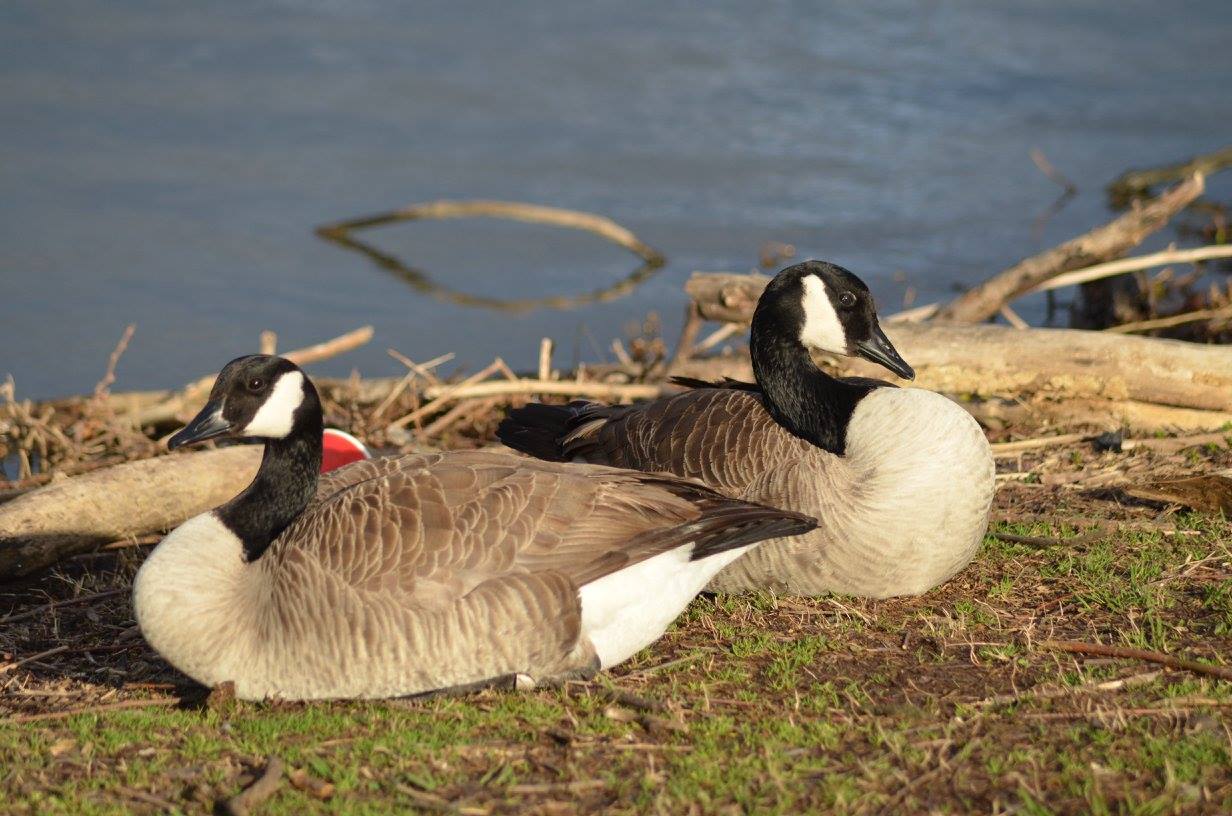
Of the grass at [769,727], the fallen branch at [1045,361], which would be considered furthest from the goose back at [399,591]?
the fallen branch at [1045,361]

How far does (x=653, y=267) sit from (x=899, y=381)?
4.55 metres

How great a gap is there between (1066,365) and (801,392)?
2.65 meters

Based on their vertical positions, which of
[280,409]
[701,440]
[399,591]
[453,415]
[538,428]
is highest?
[280,409]

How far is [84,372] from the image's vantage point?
10.2m

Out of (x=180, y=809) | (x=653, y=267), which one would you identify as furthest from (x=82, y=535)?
(x=653, y=267)

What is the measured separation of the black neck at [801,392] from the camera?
573 centimetres

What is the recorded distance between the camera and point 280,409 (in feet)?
16.3

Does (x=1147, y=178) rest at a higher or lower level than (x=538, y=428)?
higher

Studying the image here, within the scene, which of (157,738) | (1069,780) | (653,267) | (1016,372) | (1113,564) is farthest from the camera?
(653,267)

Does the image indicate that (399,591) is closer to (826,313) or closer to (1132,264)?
(826,313)

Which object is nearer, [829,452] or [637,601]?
[637,601]

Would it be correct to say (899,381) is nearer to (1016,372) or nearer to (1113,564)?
(1016,372)

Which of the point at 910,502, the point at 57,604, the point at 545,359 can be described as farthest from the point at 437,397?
the point at 910,502

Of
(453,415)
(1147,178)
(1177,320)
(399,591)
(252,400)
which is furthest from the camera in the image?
(1147,178)
